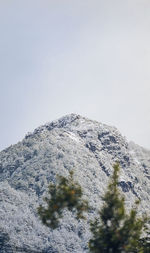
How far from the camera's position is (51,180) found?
505 feet

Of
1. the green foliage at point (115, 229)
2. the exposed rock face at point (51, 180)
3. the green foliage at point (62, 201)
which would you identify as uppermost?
the exposed rock face at point (51, 180)

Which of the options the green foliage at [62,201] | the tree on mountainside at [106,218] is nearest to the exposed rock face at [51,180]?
the green foliage at [62,201]

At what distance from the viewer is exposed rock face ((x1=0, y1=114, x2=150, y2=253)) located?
410 feet

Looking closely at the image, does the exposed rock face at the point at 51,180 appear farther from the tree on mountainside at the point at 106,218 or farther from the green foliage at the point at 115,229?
the green foliage at the point at 115,229

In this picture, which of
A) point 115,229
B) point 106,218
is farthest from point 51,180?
point 115,229

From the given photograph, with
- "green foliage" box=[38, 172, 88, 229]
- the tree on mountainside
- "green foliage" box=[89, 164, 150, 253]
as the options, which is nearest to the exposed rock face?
"green foliage" box=[38, 172, 88, 229]

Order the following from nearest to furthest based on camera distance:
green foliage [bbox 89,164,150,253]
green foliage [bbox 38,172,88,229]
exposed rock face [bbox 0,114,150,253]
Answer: green foliage [bbox 89,164,150,253]
green foliage [bbox 38,172,88,229]
exposed rock face [bbox 0,114,150,253]

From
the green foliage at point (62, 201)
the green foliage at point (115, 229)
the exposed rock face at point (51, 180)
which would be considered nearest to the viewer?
the green foliage at point (115, 229)

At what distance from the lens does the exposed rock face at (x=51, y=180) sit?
125 m

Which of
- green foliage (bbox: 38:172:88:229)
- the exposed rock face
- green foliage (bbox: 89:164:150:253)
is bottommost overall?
green foliage (bbox: 89:164:150:253)

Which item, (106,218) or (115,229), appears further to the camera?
(106,218)

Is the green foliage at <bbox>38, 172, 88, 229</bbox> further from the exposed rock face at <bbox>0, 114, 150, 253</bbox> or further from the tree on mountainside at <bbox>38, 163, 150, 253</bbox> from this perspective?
the exposed rock face at <bbox>0, 114, 150, 253</bbox>

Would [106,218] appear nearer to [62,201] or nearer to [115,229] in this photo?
[115,229]

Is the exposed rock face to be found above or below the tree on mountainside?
above
